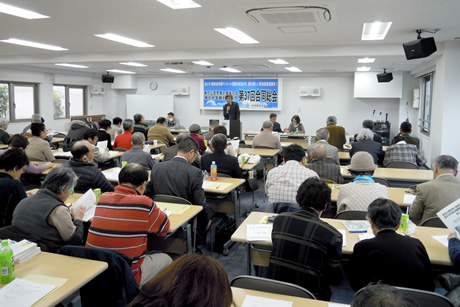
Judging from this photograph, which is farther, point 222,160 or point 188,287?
point 222,160

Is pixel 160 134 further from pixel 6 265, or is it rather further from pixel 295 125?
pixel 6 265

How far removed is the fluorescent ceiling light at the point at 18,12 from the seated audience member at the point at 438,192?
4.91 metres

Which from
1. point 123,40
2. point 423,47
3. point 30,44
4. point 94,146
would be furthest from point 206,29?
point 30,44

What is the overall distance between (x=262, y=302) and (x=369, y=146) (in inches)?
203

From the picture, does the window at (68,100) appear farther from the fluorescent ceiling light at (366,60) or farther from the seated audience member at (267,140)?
the fluorescent ceiling light at (366,60)

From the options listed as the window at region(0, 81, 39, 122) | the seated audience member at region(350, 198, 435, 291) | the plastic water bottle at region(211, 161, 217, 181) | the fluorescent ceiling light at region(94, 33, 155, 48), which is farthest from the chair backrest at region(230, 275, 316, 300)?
the window at region(0, 81, 39, 122)

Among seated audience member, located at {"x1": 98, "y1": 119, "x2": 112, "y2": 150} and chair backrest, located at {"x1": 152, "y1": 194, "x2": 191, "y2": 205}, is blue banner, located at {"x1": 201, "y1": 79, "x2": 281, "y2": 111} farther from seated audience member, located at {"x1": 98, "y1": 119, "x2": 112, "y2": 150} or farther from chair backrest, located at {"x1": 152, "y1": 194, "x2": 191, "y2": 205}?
chair backrest, located at {"x1": 152, "y1": 194, "x2": 191, "y2": 205}

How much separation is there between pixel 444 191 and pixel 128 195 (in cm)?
265

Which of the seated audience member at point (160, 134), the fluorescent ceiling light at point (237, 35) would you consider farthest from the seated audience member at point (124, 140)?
the fluorescent ceiling light at point (237, 35)

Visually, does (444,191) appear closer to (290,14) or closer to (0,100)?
(290,14)

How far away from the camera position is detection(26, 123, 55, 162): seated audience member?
584 cm

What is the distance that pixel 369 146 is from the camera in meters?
6.44

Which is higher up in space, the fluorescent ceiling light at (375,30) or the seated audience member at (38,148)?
the fluorescent ceiling light at (375,30)

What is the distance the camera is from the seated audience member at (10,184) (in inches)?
129
